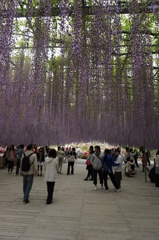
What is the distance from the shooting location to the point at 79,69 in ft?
22.7

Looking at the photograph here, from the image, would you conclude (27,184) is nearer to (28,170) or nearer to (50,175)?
(28,170)

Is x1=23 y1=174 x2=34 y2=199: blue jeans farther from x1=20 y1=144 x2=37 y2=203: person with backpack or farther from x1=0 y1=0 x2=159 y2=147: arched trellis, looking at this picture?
x1=0 y1=0 x2=159 y2=147: arched trellis

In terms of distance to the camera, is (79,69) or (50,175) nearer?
(50,175)

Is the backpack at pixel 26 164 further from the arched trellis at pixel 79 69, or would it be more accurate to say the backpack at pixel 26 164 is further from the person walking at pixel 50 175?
the arched trellis at pixel 79 69

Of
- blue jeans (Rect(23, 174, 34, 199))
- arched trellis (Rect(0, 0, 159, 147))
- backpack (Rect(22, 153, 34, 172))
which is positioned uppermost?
arched trellis (Rect(0, 0, 159, 147))

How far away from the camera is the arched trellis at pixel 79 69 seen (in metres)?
4.60

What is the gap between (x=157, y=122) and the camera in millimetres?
10719

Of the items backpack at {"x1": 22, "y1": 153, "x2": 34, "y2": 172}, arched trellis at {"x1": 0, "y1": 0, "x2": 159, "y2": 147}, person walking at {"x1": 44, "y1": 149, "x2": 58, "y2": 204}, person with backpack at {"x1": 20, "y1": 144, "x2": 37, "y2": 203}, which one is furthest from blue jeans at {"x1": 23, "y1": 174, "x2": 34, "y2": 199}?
arched trellis at {"x1": 0, "y1": 0, "x2": 159, "y2": 147}

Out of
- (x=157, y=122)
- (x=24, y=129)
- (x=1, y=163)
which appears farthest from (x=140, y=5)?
(x=1, y=163)

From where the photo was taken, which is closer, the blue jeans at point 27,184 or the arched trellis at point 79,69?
the blue jeans at point 27,184

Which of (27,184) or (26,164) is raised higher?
(26,164)

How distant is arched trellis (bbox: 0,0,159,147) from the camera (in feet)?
15.1

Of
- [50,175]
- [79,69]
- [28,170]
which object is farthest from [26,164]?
[79,69]

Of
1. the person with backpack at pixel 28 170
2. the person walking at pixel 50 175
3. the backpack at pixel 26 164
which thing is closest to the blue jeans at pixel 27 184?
the person with backpack at pixel 28 170
